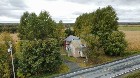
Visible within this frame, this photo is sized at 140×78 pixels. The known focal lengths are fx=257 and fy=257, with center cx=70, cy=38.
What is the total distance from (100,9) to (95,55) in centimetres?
2002

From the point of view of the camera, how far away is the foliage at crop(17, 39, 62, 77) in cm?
5994

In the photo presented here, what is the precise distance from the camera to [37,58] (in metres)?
61.4

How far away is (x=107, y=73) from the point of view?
54031 millimetres

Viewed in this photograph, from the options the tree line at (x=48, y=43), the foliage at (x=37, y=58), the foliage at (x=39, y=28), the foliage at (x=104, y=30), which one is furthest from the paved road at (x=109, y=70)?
the foliage at (x=39, y=28)

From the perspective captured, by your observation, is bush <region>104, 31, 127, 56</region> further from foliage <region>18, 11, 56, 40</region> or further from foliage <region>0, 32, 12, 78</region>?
foliage <region>0, 32, 12, 78</region>

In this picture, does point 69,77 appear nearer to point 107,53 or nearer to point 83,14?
point 107,53

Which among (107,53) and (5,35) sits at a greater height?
(5,35)

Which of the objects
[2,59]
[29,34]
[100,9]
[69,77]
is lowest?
[69,77]

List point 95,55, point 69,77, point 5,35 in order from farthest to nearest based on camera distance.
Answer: point 95,55 < point 5,35 < point 69,77

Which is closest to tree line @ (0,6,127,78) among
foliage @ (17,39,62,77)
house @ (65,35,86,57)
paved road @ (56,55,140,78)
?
foliage @ (17,39,62,77)

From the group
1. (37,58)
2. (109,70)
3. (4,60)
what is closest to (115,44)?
(109,70)

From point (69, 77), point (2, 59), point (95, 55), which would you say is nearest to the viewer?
point (69, 77)

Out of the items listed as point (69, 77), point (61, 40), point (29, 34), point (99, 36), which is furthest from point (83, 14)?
point (69, 77)

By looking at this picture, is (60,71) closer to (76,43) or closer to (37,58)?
(37,58)
